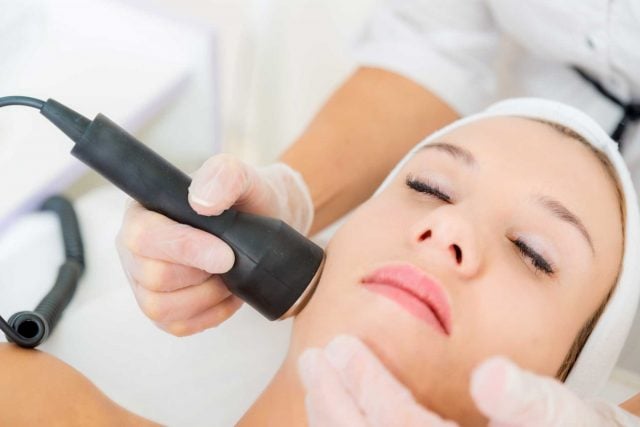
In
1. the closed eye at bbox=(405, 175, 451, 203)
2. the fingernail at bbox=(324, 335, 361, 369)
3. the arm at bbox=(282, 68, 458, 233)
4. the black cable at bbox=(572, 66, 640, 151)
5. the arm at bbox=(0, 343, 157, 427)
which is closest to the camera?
the fingernail at bbox=(324, 335, 361, 369)

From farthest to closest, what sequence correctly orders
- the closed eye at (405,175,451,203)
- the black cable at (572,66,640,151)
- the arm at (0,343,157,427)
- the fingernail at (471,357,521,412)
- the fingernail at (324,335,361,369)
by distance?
the black cable at (572,66,640,151)
the closed eye at (405,175,451,203)
the arm at (0,343,157,427)
the fingernail at (324,335,361,369)
the fingernail at (471,357,521,412)

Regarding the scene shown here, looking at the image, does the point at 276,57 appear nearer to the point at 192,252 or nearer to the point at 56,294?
the point at 56,294

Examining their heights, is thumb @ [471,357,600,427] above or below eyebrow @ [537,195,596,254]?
below

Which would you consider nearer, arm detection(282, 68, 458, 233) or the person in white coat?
the person in white coat

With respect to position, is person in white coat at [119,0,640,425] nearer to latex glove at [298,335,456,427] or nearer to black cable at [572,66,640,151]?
black cable at [572,66,640,151]

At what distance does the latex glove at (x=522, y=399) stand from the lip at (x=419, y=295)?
0.13 m

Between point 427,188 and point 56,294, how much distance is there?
1.84 ft

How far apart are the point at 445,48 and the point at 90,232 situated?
71 cm

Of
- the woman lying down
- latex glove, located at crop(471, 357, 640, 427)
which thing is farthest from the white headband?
latex glove, located at crop(471, 357, 640, 427)

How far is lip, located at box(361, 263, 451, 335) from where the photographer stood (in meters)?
0.77

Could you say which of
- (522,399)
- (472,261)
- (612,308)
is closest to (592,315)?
(612,308)

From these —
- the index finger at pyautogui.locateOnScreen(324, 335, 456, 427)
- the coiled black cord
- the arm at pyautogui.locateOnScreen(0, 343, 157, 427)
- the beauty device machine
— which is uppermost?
the beauty device machine

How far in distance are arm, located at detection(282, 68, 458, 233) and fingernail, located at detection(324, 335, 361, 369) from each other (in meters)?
0.59

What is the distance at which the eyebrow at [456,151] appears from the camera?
3.11ft
